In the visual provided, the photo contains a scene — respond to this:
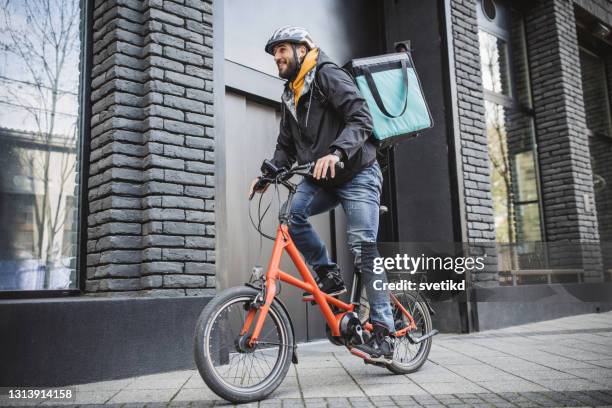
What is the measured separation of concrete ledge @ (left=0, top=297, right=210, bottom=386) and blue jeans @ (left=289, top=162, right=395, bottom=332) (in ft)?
3.79

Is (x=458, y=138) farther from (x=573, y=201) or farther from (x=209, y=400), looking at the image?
(x=209, y=400)

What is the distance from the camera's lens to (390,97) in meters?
3.81

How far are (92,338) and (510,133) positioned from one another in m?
6.67

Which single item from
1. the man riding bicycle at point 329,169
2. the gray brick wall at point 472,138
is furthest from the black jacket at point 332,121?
the gray brick wall at point 472,138

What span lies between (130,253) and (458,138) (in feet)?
13.0

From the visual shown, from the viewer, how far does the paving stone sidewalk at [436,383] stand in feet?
9.86

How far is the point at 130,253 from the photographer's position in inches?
161

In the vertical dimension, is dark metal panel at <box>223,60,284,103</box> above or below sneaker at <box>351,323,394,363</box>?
above

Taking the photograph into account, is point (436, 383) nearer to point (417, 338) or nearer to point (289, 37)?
point (417, 338)

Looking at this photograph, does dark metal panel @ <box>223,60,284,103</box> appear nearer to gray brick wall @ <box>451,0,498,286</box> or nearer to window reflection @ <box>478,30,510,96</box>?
gray brick wall @ <box>451,0,498,286</box>

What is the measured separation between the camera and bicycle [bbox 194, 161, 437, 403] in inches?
112

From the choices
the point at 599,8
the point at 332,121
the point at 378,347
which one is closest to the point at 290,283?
the point at 378,347

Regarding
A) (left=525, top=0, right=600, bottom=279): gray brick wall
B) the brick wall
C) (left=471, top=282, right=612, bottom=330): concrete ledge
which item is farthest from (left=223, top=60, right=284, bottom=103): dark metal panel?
the brick wall

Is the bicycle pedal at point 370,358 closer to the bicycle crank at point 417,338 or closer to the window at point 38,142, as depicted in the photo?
the bicycle crank at point 417,338
